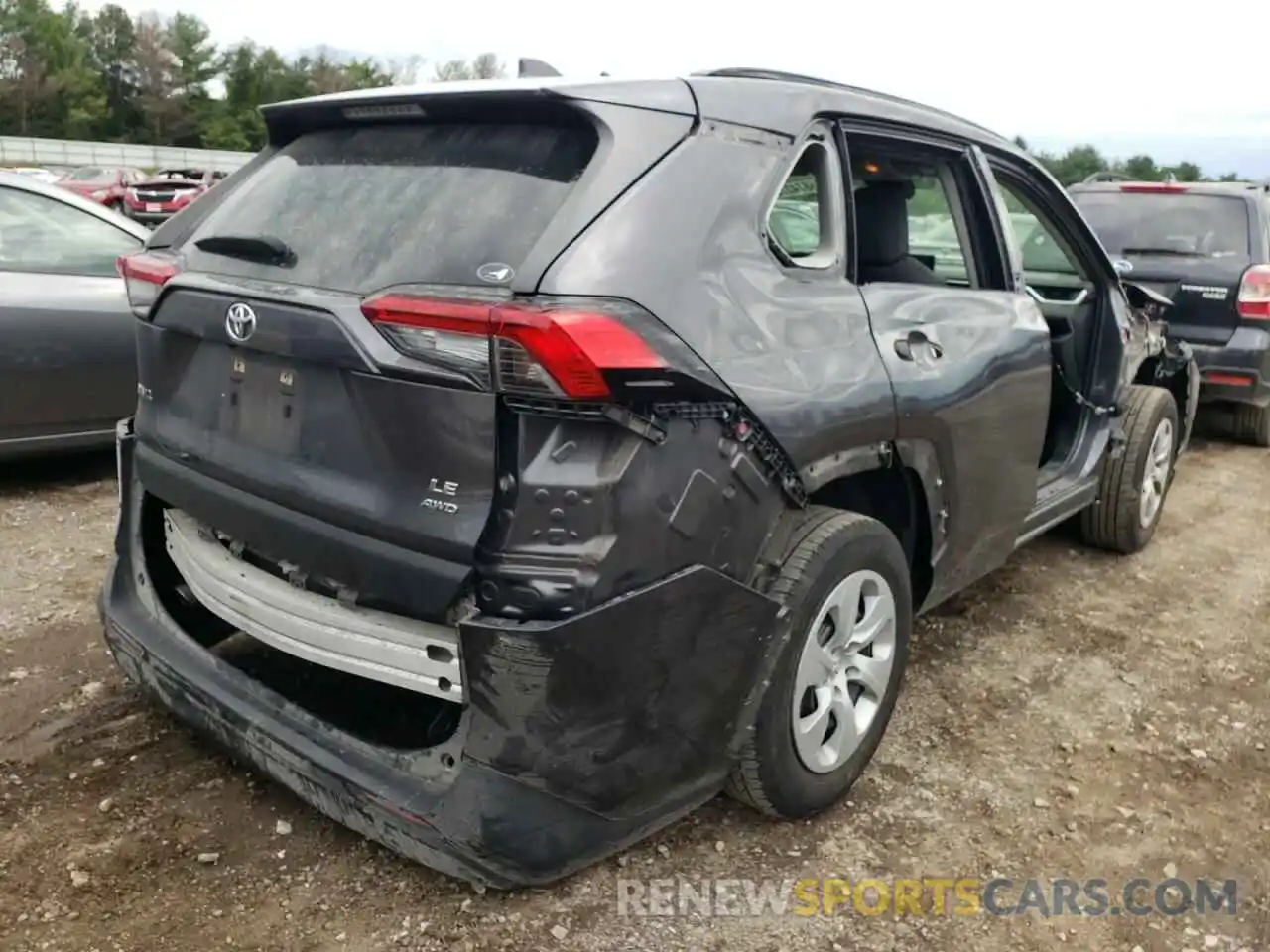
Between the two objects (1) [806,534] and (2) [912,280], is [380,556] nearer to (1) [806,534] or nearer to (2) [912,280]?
(1) [806,534]

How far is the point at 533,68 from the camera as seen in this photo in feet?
9.58

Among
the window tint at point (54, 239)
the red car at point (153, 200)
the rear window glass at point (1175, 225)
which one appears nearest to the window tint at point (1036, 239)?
the rear window glass at point (1175, 225)

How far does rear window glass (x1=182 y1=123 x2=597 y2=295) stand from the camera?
2289 mm

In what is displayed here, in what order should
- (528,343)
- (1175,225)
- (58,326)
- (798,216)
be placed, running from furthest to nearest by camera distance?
(1175,225) < (58,326) < (798,216) < (528,343)

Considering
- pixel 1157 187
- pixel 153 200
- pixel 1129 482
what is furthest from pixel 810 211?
pixel 153 200

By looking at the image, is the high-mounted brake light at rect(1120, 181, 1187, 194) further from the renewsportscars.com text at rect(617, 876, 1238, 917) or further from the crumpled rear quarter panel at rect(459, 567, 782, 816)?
the crumpled rear quarter panel at rect(459, 567, 782, 816)

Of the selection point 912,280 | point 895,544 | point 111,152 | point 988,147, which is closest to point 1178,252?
point 988,147

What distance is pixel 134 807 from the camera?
282cm

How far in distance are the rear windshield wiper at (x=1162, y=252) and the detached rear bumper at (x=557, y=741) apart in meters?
5.81

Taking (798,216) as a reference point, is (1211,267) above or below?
below

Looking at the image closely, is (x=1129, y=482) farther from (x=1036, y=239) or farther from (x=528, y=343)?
(x=528, y=343)

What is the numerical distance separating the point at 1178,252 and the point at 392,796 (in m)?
6.61

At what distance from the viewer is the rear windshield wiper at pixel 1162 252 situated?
7.08 meters

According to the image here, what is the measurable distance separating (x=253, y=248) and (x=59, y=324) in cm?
308
